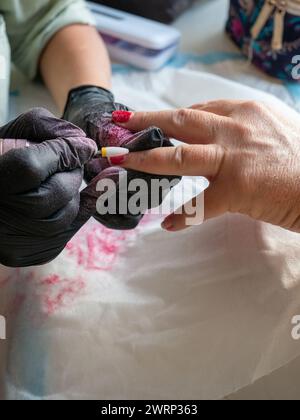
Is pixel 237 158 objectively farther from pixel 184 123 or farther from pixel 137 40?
pixel 137 40

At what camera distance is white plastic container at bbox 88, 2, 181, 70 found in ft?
2.63

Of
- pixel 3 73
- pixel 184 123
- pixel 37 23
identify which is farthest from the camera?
pixel 37 23

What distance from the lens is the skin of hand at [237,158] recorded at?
467mm

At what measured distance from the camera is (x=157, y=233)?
595mm

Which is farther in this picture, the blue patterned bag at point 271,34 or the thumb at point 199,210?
the blue patterned bag at point 271,34

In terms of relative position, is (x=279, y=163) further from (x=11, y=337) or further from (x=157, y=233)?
(x=11, y=337)

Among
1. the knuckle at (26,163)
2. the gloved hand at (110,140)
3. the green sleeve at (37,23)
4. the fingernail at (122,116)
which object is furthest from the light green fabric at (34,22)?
the knuckle at (26,163)

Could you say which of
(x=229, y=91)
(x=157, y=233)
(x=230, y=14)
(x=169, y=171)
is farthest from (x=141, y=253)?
(x=230, y=14)

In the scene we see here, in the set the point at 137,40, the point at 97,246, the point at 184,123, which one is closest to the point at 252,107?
the point at 184,123

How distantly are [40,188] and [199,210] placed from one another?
18 centimetres

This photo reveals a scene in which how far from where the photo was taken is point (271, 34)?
30.3 inches

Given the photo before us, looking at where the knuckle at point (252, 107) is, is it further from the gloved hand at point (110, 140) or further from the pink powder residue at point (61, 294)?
the pink powder residue at point (61, 294)

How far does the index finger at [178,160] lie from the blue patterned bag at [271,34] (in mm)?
367
